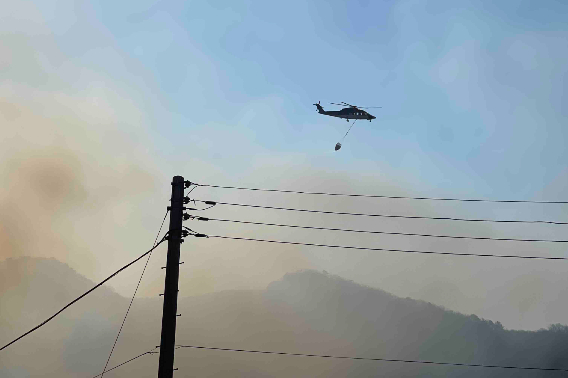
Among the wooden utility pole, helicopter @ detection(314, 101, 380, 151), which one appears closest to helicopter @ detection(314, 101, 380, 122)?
helicopter @ detection(314, 101, 380, 151)

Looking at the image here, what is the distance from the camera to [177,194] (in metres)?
22.7

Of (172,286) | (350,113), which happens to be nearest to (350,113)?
(350,113)

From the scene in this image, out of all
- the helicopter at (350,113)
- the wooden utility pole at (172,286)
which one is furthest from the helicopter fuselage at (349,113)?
the wooden utility pole at (172,286)

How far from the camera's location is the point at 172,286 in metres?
21.4

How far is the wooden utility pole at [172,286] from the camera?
20688 millimetres

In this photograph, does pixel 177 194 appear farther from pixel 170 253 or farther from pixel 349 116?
pixel 349 116

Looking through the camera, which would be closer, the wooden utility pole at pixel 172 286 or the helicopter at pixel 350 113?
the wooden utility pole at pixel 172 286

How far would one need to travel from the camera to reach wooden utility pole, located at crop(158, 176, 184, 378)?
20.7 meters

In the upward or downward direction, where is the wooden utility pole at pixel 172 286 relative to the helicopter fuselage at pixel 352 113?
downward

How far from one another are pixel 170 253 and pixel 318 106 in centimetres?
4834

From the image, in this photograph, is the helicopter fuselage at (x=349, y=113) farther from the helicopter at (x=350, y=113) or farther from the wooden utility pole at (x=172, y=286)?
the wooden utility pole at (x=172, y=286)

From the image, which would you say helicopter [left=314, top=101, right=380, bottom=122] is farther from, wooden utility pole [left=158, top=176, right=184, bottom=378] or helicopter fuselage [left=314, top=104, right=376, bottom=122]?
wooden utility pole [left=158, top=176, right=184, bottom=378]

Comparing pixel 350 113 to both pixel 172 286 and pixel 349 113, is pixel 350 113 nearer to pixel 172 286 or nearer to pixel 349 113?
pixel 349 113

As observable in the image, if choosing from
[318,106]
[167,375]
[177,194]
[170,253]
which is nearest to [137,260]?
[170,253]
